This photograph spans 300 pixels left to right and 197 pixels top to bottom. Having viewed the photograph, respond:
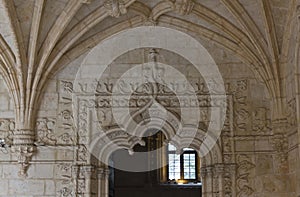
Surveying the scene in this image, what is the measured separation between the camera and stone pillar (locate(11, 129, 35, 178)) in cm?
795

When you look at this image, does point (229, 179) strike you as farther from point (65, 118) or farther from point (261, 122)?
point (65, 118)

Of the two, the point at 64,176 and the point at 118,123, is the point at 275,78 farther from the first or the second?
the point at 64,176

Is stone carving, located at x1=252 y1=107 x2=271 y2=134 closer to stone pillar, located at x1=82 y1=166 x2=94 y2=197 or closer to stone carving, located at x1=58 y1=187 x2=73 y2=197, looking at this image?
stone pillar, located at x1=82 y1=166 x2=94 y2=197

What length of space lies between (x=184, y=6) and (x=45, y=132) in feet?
9.50

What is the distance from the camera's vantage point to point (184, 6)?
7.84 m

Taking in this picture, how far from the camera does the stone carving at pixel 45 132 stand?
8.14 meters

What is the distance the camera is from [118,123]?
27.1 feet

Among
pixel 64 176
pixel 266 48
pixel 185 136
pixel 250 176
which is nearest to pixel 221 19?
pixel 266 48

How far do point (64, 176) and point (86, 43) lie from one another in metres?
2.14

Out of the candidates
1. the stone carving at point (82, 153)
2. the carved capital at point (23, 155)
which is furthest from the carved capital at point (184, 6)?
the carved capital at point (23, 155)

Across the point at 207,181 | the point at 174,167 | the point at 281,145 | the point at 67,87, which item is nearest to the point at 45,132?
the point at 67,87

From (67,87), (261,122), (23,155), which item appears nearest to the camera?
(23,155)

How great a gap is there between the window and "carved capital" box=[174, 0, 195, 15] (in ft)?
21.2

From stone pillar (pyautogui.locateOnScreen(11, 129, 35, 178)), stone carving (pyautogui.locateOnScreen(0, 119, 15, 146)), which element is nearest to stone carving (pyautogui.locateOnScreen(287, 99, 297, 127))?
stone pillar (pyautogui.locateOnScreen(11, 129, 35, 178))
